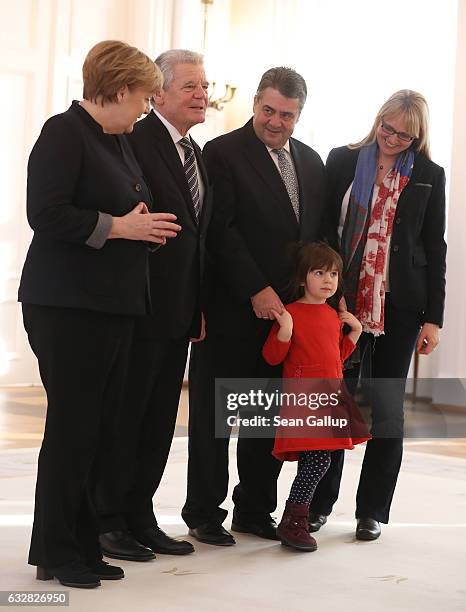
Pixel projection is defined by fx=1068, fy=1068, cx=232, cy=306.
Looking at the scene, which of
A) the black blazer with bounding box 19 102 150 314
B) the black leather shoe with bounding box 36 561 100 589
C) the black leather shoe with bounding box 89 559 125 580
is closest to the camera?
the black blazer with bounding box 19 102 150 314

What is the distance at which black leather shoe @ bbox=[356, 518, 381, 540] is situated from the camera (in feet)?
11.4

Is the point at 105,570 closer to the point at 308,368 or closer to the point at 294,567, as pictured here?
the point at 294,567

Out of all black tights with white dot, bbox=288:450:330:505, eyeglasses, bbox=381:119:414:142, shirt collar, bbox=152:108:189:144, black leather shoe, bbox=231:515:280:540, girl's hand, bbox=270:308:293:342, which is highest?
eyeglasses, bbox=381:119:414:142

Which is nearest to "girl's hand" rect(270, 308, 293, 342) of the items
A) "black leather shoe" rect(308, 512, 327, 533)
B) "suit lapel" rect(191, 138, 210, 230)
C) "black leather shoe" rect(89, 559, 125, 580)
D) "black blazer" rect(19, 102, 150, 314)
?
"suit lapel" rect(191, 138, 210, 230)

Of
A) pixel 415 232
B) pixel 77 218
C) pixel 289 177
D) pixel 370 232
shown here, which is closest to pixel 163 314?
pixel 77 218

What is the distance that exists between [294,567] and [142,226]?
1.13 meters

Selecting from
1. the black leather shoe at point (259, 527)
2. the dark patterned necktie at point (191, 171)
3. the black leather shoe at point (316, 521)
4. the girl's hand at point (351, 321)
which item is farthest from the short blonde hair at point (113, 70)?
the black leather shoe at point (316, 521)

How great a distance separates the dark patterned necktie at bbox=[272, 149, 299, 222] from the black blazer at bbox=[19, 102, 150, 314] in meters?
0.76

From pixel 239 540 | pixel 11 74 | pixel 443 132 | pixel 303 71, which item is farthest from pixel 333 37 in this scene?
pixel 239 540

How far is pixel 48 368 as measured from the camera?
2.63m

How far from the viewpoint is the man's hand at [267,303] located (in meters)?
3.22

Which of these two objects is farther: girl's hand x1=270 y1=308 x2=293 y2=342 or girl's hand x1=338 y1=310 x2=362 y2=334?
girl's hand x1=338 y1=310 x2=362 y2=334

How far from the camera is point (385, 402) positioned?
3492mm

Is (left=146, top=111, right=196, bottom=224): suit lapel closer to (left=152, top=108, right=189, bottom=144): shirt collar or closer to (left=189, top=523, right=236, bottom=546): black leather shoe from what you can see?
(left=152, top=108, right=189, bottom=144): shirt collar
